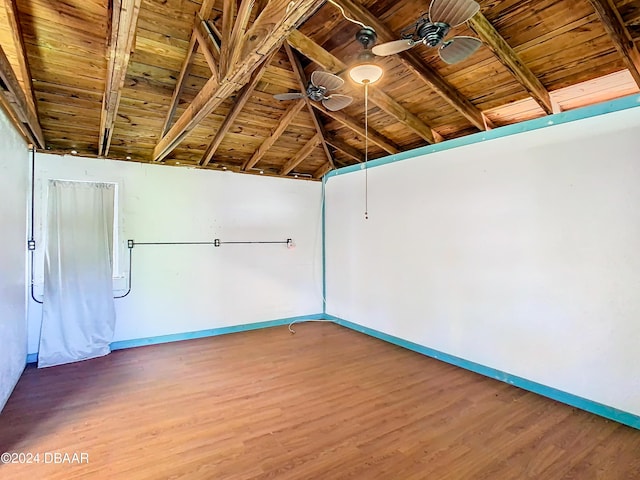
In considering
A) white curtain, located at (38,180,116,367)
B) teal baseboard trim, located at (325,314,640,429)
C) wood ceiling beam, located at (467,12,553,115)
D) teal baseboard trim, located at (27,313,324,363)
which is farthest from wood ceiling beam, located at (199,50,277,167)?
teal baseboard trim, located at (325,314,640,429)

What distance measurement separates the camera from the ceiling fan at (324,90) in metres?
2.95

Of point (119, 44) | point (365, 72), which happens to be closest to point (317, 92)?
point (365, 72)

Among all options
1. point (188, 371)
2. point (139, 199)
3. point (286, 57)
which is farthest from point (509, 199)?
point (139, 199)

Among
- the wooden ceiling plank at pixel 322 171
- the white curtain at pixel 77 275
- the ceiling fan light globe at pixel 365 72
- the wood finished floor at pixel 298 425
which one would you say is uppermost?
the ceiling fan light globe at pixel 365 72

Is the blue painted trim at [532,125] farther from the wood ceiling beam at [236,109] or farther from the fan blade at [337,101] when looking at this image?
the wood ceiling beam at [236,109]

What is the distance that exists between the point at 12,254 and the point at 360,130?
4.18m

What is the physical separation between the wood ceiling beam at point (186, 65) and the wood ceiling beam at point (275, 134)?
4.50 ft

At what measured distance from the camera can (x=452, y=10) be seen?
6.80 feet

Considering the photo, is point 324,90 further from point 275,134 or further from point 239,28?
point 275,134

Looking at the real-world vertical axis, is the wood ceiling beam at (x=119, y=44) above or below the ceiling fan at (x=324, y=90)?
below

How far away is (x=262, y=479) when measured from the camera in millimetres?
2152

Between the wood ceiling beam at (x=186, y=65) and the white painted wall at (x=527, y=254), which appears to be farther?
the wood ceiling beam at (x=186, y=65)

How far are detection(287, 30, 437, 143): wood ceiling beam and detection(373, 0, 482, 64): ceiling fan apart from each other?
1.09 meters

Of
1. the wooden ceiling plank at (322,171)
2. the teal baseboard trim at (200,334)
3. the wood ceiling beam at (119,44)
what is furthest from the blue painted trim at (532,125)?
the wood ceiling beam at (119,44)
